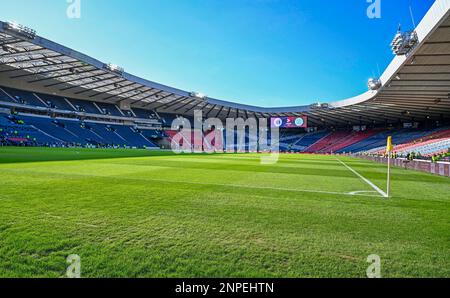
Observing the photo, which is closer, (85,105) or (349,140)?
(85,105)

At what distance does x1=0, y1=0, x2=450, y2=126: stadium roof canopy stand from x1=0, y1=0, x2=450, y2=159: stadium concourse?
94 millimetres

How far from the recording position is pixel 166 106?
75.2m

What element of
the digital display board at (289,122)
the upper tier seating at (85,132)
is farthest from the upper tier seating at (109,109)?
the digital display board at (289,122)

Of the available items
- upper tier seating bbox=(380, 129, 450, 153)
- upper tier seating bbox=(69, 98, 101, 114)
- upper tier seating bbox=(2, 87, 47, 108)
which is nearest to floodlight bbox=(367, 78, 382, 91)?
upper tier seating bbox=(380, 129, 450, 153)

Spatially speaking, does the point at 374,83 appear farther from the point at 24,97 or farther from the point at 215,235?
the point at 24,97

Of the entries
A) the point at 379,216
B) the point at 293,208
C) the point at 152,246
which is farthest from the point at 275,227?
the point at 379,216

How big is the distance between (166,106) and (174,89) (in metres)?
20.2

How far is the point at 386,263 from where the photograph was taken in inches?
122

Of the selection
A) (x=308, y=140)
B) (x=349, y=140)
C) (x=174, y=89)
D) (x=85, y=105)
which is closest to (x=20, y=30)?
(x=174, y=89)

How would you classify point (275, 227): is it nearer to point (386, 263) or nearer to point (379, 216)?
point (386, 263)

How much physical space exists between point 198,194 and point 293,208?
101 inches

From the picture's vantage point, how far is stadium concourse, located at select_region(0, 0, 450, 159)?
23.8 meters

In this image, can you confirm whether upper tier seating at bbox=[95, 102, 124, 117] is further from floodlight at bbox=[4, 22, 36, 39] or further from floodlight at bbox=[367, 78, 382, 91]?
floodlight at bbox=[367, 78, 382, 91]
